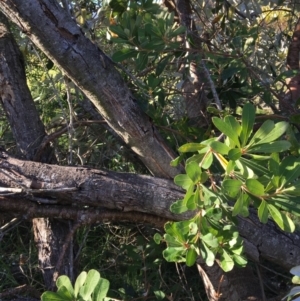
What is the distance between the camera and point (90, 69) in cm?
158

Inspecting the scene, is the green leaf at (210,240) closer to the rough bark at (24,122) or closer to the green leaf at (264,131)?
the green leaf at (264,131)

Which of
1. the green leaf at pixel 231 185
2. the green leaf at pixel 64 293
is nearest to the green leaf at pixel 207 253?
the green leaf at pixel 231 185

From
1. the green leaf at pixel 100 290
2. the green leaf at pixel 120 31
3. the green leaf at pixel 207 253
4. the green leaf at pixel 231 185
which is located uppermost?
the green leaf at pixel 120 31

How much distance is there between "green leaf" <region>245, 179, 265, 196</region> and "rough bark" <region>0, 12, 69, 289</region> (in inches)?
37.9

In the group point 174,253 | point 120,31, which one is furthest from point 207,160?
point 120,31

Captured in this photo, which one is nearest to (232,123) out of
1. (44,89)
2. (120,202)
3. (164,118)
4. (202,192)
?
(202,192)

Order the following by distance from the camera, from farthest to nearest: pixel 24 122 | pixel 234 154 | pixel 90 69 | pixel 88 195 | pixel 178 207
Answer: pixel 24 122 → pixel 88 195 → pixel 90 69 → pixel 178 207 → pixel 234 154

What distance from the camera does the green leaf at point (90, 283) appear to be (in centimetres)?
119

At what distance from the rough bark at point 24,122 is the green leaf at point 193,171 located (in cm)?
87

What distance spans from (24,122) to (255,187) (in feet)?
3.65

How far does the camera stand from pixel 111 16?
2078mm

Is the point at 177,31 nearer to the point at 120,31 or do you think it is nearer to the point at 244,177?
the point at 120,31

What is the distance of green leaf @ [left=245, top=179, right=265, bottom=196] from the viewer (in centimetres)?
112

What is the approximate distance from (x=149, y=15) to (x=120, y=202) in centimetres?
62
